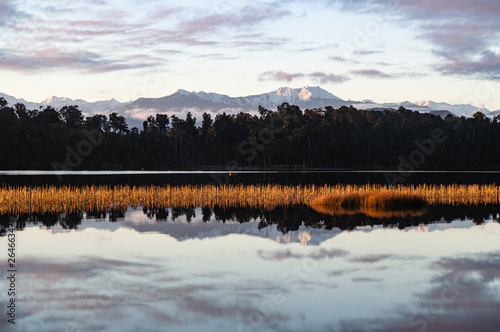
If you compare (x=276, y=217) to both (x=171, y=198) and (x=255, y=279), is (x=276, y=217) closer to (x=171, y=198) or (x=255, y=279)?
(x=171, y=198)

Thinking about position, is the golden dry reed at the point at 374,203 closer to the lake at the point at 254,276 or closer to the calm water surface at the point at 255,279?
the lake at the point at 254,276

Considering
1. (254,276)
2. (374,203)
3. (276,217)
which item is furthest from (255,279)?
(374,203)

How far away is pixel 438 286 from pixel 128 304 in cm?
987

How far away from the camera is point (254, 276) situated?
62.1ft

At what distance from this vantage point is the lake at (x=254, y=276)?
45.2 feet

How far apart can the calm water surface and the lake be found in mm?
50

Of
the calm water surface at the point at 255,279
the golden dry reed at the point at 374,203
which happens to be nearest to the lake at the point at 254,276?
the calm water surface at the point at 255,279

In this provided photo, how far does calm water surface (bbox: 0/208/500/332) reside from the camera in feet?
45.0

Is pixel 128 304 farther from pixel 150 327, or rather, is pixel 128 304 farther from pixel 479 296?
pixel 479 296

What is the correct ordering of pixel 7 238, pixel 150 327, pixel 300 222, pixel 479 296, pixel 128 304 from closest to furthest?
pixel 150 327 < pixel 128 304 < pixel 479 296 < pixel 7 238 < pixel 300 222

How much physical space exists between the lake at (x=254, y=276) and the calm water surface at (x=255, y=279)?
50 millimetres

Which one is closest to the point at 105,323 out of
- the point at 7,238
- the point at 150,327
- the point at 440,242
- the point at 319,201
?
the point at 150,327

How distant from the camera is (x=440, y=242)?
2788cm

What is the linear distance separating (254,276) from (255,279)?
1.69 feet
